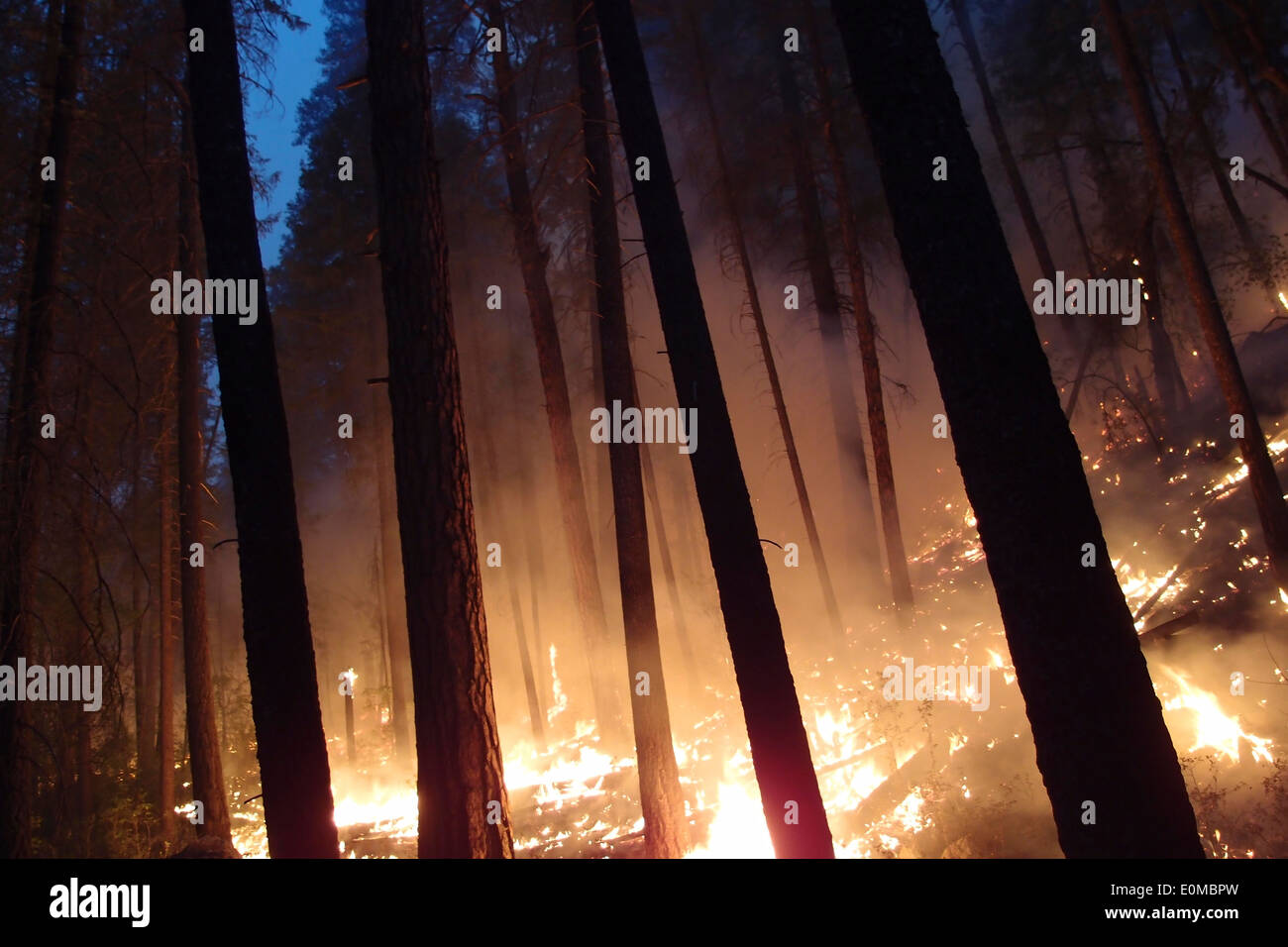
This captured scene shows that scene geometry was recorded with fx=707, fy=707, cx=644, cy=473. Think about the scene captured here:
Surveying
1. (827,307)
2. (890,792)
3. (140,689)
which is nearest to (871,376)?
(827,307)

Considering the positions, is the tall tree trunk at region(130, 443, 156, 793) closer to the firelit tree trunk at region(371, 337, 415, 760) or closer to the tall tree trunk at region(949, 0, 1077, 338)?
the firelit tree trunk at region(371, 337, 415, 760)

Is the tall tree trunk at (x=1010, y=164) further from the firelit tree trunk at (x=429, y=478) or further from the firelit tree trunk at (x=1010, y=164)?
the firelit tree trunk at (x=429, y=478)

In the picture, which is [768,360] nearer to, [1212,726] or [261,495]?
[1212,726]

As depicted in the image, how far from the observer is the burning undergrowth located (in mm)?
7918

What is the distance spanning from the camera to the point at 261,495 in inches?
220

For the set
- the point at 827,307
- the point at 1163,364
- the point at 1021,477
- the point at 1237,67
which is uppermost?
the point at 1237,67

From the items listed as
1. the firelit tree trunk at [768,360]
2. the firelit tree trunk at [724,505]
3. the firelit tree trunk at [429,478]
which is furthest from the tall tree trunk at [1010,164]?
the firelit tree trunk at [429,478]

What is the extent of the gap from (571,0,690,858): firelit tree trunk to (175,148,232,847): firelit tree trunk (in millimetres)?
6106

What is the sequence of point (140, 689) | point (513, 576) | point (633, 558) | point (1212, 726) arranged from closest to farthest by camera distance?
point (1212, 726)
point (633, 558)
point (140, 689)
point (513, 576)

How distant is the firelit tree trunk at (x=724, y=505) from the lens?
5.92 metres

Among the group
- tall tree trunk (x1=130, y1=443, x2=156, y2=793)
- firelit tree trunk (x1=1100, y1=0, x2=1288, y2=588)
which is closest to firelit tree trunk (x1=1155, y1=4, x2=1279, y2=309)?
firelit tree trunk (x1=1100, y1=0, x2=1288, y2=588)

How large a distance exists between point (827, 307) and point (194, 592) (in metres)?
12.3
